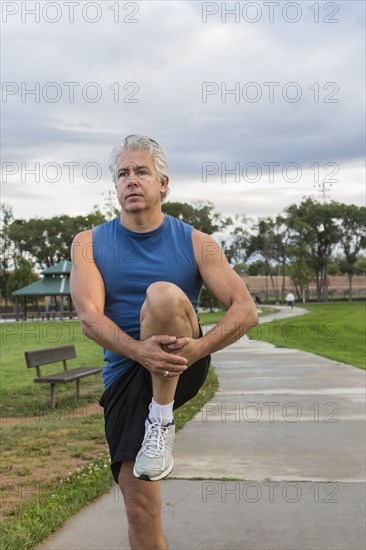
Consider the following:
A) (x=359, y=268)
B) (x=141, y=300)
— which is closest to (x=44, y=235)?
(x=359, y=268)

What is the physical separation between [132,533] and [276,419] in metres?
5.57

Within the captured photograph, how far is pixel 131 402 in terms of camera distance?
10.2 ft

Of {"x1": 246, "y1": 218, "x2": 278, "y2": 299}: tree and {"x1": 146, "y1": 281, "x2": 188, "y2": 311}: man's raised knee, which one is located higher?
{"x1": 246, "y1": 218, "x2": 278, "y2": 299}: tree

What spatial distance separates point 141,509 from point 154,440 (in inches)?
14.6

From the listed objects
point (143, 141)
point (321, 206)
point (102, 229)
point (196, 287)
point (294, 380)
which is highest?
point (321, 206)

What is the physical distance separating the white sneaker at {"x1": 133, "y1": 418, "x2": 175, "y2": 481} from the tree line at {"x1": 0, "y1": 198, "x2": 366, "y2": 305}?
231ft

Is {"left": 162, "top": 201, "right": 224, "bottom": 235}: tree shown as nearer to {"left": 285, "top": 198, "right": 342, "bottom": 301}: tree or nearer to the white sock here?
{"left": 285, "top": 198, "right": 342, "bottom": 301}: tree

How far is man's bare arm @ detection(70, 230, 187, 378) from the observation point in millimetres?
2744

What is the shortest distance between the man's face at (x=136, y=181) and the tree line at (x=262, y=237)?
7026cm

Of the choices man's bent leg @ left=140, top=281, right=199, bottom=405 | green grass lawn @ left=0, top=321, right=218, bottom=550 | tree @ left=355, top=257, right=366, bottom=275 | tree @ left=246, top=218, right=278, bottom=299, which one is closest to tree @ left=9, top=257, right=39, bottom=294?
tree @ left=246, top=218, right=278, bottom=299

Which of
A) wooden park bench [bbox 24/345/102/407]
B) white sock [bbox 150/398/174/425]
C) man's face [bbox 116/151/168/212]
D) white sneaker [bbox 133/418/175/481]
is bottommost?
wooden park bench [bbox 24/345/102/407]

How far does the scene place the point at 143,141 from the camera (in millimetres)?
3146

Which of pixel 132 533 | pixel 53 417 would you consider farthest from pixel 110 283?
pixel 53 417

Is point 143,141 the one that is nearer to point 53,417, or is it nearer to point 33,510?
point 33,510
